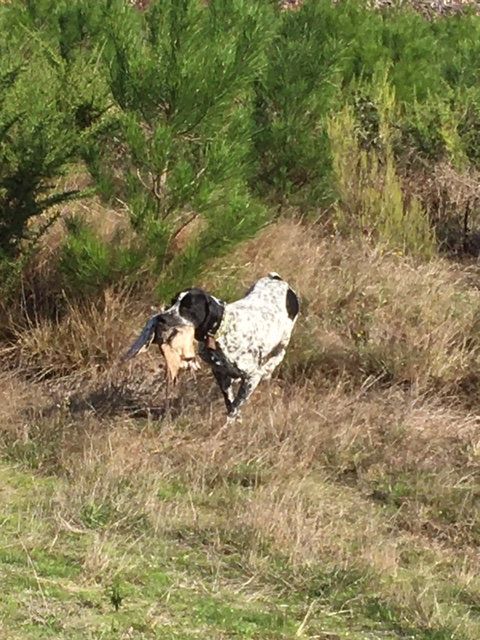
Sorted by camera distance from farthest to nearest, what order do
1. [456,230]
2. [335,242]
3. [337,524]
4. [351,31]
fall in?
[351,31] → [456,230] → [335,242] → [337,524]

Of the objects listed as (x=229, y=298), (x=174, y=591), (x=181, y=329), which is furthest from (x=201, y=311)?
(x=229, y=298)

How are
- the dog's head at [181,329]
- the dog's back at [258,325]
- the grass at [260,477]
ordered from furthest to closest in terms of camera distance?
the dog's back at [258,325], the dog's head at [181,329], the grass at [260,477]

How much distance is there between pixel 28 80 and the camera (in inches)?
302

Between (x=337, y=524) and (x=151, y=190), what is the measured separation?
3.04 metres

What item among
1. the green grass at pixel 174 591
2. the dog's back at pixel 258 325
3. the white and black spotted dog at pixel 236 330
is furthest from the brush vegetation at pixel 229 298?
the dog's back at pixel 258 325

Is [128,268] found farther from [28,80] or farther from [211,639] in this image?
[211,639]

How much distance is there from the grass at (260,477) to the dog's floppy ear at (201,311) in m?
0.63

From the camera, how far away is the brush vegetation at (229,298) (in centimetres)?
407

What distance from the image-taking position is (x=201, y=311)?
17.2ft

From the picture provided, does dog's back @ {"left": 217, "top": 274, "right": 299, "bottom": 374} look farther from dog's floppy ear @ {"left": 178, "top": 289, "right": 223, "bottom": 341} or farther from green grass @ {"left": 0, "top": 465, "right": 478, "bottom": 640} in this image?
green grass @ {"left": 0, "top": 465, "right": 478, "bottom": 640}

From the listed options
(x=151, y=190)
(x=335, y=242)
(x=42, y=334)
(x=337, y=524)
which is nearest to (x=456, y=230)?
(x=335, y=242)

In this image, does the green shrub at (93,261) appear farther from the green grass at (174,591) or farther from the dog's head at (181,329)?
the green grass at (174,591)

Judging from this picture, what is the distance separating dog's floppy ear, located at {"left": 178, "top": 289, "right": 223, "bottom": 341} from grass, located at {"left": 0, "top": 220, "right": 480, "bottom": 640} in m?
0.63

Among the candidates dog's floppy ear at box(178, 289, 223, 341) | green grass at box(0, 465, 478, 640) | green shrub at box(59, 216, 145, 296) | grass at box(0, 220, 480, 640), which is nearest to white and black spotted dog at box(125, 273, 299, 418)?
dog's floppy ear at box(178, 289, 223, 341)
